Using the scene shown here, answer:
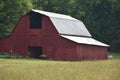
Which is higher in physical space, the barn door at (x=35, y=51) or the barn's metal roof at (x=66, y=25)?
the barn's metal roof at (x=66, y=25)

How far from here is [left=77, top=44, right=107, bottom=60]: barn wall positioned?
49781 millimetres

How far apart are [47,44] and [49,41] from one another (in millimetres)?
446

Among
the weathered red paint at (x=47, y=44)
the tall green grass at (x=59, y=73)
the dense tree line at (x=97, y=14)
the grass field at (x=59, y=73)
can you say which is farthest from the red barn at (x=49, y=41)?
the tall green grass at (x=59, y=73)

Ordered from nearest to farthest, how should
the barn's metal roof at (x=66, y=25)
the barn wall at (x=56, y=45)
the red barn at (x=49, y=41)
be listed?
the barn wall at (x=56, y=45)
the red barn at (x=49, y=41)
the barn's metal roof at (x=66, y=25)

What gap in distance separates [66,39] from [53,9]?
1004 inches

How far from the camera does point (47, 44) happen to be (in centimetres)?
5203

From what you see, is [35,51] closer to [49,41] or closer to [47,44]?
[47,44]

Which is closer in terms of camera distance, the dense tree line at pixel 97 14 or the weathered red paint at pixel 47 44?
the weathered red paint at pixel 47 44

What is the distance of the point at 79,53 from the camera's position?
163ft

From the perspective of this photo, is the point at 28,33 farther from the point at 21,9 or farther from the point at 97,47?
the point at 21,9

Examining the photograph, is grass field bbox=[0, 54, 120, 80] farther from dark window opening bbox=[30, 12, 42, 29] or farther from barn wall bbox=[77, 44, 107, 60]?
dark window opening bbox=[30, 12, 42, 29]

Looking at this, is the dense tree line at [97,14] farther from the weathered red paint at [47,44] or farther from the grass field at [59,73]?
the grass field at [59,73]

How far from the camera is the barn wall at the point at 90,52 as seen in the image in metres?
49.8

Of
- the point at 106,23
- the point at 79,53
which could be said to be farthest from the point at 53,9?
the point at 79,53
